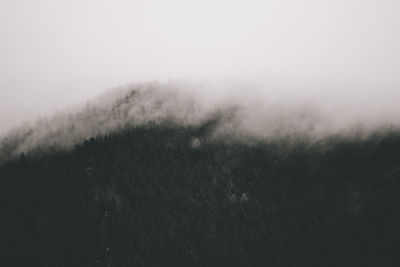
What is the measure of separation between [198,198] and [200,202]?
2.78 m

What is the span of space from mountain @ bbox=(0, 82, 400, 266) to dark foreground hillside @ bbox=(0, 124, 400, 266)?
16.7 inches

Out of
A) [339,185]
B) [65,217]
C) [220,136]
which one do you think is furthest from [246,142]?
[65,217]

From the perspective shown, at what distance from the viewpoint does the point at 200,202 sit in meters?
130

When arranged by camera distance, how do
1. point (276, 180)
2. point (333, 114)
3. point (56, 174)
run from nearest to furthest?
1. point (276, 180)
2. point (56, 174)
3. point (333, 114)

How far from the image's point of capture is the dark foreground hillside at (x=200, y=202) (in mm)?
109562

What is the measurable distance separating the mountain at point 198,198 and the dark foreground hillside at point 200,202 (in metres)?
0.42

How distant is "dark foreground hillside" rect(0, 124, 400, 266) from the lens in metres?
110

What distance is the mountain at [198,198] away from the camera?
110m

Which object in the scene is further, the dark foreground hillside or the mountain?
the mountain

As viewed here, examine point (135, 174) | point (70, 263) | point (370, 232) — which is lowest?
point (370, 232)

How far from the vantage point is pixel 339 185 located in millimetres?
142000

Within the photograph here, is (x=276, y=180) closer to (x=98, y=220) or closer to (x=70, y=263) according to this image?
(x=98, y=220)

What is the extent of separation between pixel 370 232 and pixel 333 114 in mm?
99796

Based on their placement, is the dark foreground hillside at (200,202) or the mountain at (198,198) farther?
the mountain at (198,198)
